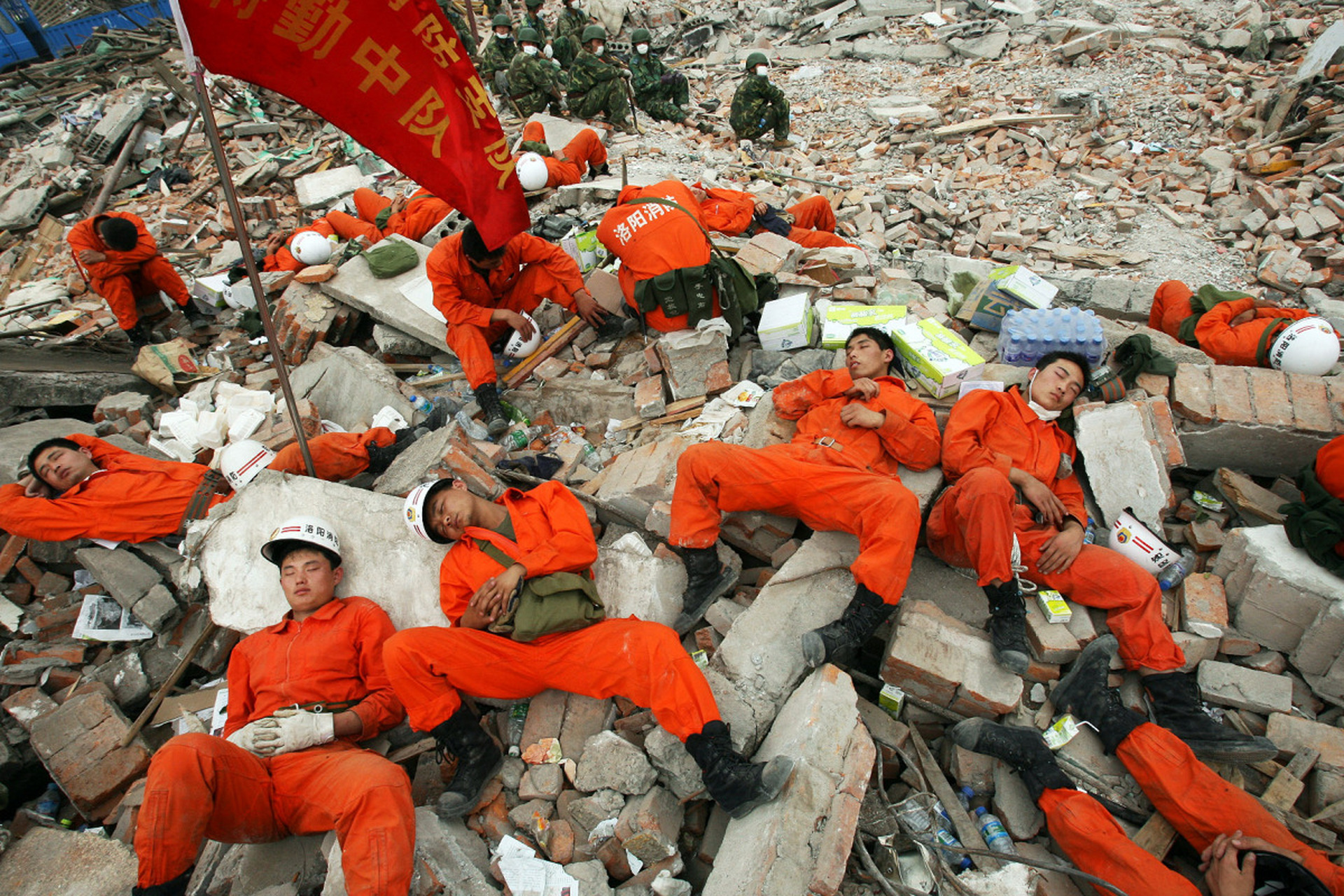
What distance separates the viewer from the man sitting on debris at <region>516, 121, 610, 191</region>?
7363 mm

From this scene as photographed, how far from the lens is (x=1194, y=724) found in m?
3.09

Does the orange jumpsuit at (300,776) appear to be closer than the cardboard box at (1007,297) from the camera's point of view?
Yes

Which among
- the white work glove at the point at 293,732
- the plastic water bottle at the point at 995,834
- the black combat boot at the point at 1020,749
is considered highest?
→ the white work glove at the point at 293,732

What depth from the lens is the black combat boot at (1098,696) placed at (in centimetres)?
304

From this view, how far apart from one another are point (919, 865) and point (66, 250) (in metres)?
13.0

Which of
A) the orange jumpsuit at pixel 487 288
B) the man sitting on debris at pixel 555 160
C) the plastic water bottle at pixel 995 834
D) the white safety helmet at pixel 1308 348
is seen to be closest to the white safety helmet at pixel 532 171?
the man sitting on debris at pixel 555 160

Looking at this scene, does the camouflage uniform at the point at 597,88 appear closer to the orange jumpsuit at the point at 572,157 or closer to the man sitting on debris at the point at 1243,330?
the orange jumpsuit at the point at 572,157

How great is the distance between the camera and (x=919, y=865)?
107 inches

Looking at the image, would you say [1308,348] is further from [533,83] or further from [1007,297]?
[533,83]

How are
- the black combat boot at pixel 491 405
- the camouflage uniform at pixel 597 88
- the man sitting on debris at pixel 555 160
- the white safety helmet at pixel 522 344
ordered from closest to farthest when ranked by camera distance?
the black combat boot at pixel 491 405, the white safety helmet at pixel 522 344, the man sitting on debris at pixel 555 160, the camouflage uniform at pixel 597 88

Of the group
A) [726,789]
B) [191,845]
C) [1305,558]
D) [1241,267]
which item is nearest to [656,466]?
[726,789]

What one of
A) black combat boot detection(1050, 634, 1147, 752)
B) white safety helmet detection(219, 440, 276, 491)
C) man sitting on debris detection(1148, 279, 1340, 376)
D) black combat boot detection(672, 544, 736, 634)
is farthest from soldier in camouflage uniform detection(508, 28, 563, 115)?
black combat boot detection(1050, 634, 1147, 752)

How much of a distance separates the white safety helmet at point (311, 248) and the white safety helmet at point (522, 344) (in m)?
2.81

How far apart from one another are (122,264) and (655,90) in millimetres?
8944
